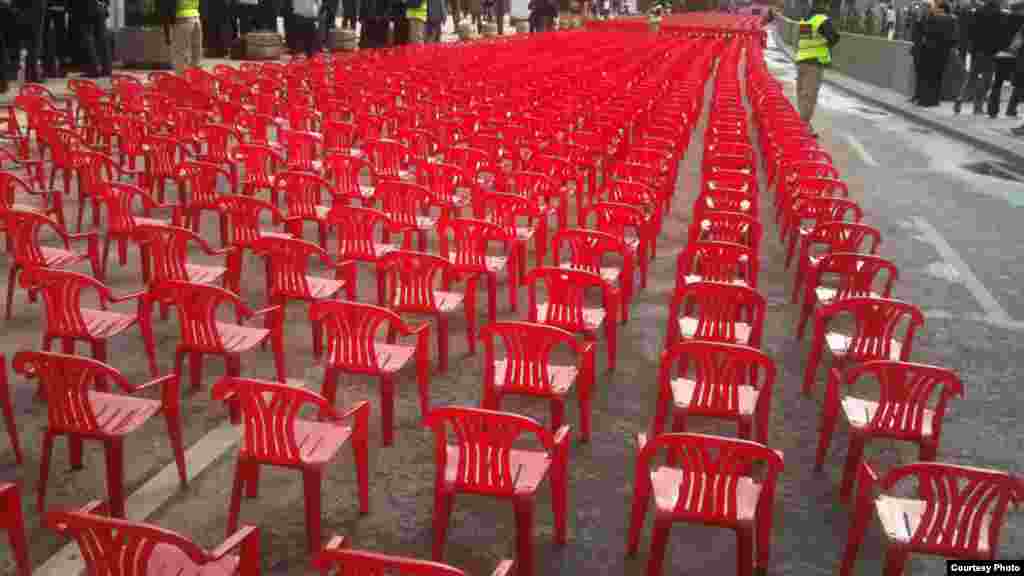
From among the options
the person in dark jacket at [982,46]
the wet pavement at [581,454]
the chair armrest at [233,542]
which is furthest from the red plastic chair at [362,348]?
the person in dark jacket at [982,46]

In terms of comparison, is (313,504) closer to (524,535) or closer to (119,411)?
(524,535)

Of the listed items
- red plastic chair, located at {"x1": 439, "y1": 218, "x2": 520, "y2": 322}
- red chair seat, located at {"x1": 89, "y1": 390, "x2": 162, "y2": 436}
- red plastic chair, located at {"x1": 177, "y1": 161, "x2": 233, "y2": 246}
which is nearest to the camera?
red chair seat, located at {"x1": 89, "y1": 390, "x2": 162, "y2": 436}

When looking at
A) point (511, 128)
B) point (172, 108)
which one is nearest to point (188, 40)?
point (172, 108)

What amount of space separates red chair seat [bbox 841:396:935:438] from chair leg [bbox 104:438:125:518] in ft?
12.7

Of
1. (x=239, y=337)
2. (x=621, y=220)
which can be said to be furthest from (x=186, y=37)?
(x=239, y=337)

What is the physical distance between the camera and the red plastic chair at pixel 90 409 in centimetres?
461

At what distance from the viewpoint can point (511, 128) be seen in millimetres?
13203

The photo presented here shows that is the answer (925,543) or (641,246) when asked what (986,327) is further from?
Result: (925,543)

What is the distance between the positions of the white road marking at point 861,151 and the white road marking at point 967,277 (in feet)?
16.6

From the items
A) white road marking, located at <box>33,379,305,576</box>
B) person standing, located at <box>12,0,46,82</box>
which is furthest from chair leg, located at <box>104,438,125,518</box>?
person standing, located at <box>12,0,46,82</box>

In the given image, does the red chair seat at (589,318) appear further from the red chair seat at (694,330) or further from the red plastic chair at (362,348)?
the red plastic chair at (362,348)

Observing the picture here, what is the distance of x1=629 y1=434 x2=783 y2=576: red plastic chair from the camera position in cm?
414

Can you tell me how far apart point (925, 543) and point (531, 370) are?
2287 mm

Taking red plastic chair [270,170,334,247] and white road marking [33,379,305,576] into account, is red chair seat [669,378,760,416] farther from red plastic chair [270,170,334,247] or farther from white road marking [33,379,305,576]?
red plastic chair [270,170,334,247]
